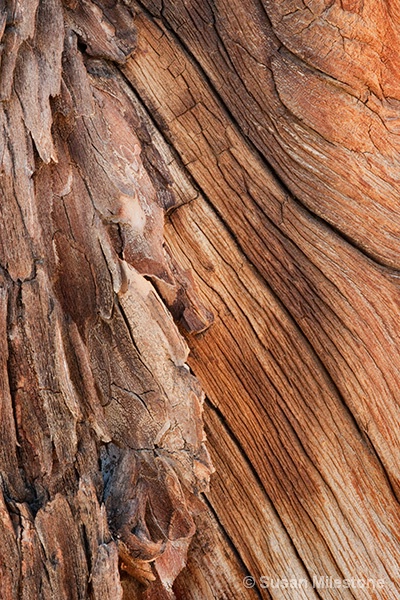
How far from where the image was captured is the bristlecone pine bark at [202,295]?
2.45 m

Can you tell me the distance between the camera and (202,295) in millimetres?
2941

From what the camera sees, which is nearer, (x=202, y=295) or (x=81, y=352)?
(x=81, y=352)

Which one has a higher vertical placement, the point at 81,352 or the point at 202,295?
the point at 202,295

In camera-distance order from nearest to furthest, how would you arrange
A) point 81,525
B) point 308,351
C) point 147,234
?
point 81,525
point 147,234
point 308,351

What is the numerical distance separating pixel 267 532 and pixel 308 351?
0.80 meters

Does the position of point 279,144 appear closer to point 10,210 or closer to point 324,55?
point 324,55

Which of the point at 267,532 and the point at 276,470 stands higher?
the point at 276,470

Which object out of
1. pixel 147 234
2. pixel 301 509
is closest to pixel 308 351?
pixel 301 509

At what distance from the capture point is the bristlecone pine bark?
2.45m

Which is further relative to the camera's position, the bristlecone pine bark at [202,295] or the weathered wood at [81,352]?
the bristlecone pine bark at [202,295]

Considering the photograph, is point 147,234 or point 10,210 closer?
point 10,210

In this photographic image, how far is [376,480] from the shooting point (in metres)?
2.84

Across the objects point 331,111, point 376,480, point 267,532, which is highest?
point 331,111

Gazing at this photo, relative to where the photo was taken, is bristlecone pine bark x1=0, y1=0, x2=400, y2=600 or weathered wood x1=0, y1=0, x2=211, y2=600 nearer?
weathered wood x1=0, y1=0, x2=211, y2=600
